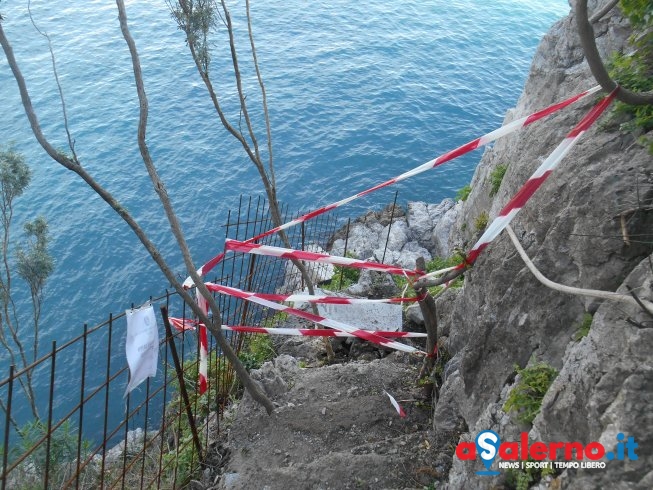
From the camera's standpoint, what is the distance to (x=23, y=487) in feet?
24.0

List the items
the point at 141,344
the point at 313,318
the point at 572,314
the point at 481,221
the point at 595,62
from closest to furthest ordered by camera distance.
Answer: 1. the point at 595,62
2. the point at 572,314
3. the point at 141,344
4. the point at 313,318
5. the point at 481,221

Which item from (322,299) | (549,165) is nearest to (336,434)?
(322,299)

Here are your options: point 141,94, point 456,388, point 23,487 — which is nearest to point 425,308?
point 456,388

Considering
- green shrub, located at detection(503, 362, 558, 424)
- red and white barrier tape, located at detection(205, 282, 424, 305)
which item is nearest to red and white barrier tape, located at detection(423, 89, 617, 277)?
green shrub, located at detection(503, 362, 558, 424)

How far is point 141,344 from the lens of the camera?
4.52 metres

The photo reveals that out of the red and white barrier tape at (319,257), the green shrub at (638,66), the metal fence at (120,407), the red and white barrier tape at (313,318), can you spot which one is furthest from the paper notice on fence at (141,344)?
the green shrub at (638,66)

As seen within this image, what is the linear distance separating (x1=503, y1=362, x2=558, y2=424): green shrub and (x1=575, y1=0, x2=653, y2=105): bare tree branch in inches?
80.8

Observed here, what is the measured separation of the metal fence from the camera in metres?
4.58

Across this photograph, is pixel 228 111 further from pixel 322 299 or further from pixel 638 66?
pixel 638 66

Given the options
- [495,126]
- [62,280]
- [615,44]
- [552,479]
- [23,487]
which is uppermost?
[615,44]

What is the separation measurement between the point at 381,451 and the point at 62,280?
14.5 metres

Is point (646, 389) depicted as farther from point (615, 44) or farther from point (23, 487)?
point (23, 487)

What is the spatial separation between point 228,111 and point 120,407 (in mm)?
13793

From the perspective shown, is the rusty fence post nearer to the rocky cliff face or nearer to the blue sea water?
the rocky cliff face
